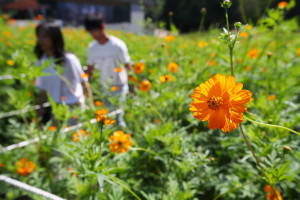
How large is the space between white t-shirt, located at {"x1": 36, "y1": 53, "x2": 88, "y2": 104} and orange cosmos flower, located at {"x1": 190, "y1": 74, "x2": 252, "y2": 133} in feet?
5.18

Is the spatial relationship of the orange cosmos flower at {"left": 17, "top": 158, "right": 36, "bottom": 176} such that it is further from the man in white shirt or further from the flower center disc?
the flower center disc

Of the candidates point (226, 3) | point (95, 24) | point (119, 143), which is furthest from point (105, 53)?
point (226, 3)

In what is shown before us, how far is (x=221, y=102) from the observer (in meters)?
0.61

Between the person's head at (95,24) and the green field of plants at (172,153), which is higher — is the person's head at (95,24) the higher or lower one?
the higher one

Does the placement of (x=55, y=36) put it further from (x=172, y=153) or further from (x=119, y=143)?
(x=172, y=153)

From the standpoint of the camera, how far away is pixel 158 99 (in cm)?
145

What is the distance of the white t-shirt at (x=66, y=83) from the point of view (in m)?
2.03

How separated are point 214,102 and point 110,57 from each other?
1.83 metres

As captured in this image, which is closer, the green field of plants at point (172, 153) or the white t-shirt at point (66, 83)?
the green field of plants at point (172, 153)

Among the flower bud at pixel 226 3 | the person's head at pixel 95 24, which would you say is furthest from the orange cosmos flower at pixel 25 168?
the flower bud at pixel 226 3

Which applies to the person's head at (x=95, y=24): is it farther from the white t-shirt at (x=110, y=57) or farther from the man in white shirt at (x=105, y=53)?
the white t-shirt at (x=110, y=57)

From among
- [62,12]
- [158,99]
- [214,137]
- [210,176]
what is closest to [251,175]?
[210,176]

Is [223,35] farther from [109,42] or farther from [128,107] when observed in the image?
[109,42]

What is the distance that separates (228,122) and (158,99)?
2.87ft
